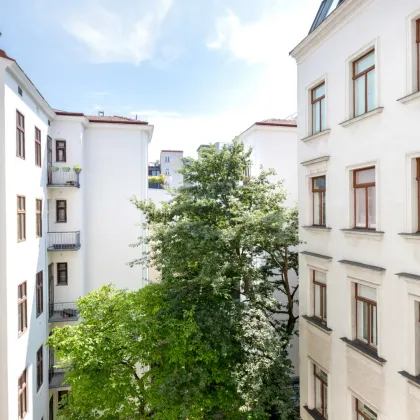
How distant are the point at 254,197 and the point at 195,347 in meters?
5.78

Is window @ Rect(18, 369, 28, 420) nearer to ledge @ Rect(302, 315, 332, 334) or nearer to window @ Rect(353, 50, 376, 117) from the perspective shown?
ledge @ Rect(302, 315, 332, 334)

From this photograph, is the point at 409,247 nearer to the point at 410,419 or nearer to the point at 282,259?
the point at 410,419

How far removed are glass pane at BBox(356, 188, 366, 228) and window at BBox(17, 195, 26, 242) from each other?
11287 mm

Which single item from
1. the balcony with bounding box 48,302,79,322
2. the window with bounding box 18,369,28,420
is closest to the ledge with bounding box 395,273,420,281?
the window with bounding box 18,369,28,420

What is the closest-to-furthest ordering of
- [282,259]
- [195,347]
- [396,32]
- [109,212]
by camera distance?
1. [396,32]
2. [195,347]
3. [282,259]
4. [109,212]

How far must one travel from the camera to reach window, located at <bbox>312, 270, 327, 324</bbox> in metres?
9.81

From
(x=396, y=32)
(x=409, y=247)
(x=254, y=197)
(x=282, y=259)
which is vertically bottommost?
(x=282, y=259)

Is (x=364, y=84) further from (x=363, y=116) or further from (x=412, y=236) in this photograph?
(x=412, y=236)

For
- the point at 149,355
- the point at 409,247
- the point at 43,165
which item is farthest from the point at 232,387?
the point at 43,165

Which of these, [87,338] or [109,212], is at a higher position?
[109,212]

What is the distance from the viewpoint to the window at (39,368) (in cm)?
1285

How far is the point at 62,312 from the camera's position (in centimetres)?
1608

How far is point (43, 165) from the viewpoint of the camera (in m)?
14.6

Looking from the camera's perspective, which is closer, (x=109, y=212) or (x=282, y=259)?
(x=282, y=259)
